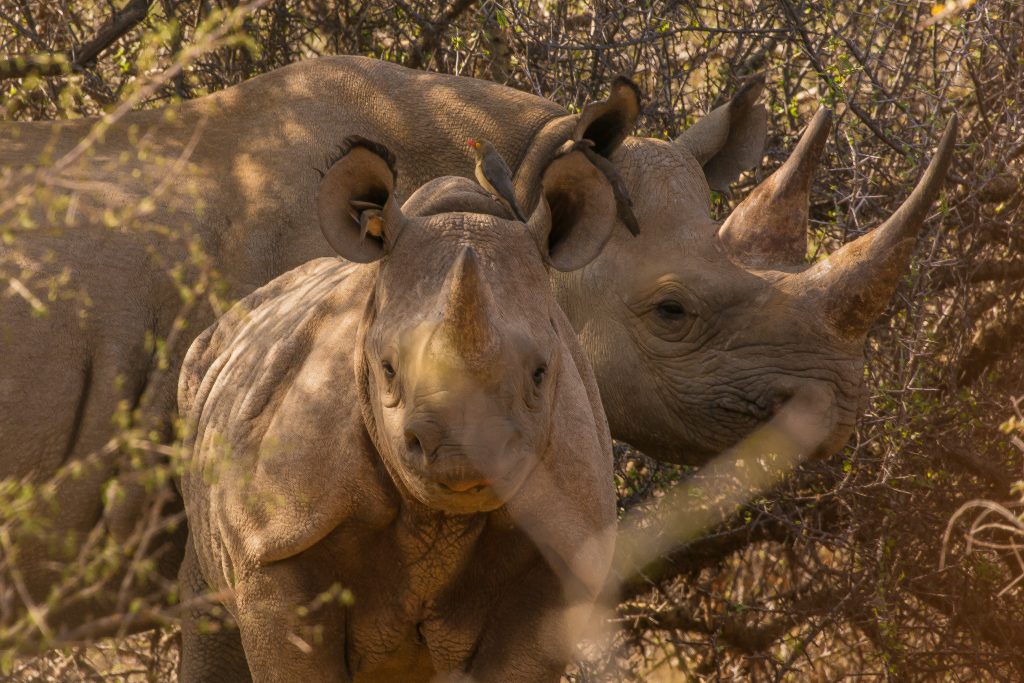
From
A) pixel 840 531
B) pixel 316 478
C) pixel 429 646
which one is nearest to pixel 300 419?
pixel 316 478

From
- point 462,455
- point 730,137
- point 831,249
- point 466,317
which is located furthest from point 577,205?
point 831,249

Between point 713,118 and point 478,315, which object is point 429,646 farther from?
point 713,118

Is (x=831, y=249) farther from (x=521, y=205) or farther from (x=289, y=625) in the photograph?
(x=289, y=625)

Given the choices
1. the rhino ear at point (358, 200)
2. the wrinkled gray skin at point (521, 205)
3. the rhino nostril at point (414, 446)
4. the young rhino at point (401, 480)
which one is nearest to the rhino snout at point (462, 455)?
the rhino nostril at point (414, 446)

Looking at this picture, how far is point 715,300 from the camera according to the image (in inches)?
241

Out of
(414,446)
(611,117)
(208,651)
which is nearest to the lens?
(414,446)

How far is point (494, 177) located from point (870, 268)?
141cm

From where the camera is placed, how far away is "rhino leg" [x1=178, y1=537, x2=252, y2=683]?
566 cm

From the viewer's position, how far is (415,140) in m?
6.57

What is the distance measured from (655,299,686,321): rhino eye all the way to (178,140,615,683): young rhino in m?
1.38

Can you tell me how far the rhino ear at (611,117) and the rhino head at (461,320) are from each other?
1.17 metres

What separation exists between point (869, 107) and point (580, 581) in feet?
11.7

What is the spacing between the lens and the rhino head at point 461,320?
3.87 meters

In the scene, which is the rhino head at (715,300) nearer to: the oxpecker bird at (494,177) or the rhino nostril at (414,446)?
the oxpecker bird at (494,177)
